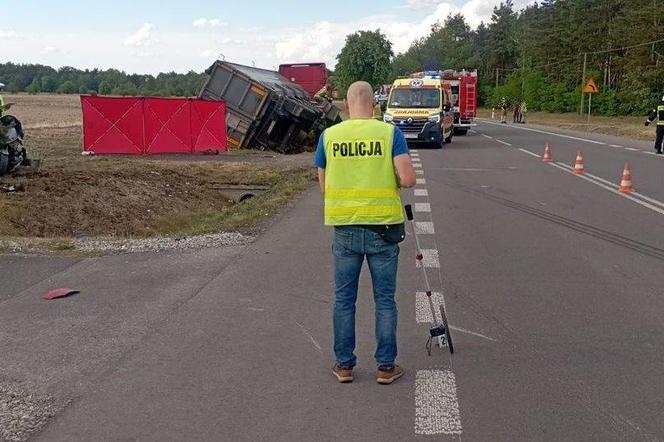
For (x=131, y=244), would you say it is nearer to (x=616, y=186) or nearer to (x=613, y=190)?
(x=613, y=190)

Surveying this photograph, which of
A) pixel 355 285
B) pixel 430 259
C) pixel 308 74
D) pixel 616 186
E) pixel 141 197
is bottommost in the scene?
pixel 141 197

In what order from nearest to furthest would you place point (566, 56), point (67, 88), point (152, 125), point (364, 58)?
1. point (152, 125)
2. point (364, 58)
3. point (566, 56)
4. point (67, 88)

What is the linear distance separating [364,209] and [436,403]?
124 centimetres

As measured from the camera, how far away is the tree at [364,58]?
212 feet

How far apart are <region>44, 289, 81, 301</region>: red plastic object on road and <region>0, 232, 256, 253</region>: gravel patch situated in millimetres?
1918

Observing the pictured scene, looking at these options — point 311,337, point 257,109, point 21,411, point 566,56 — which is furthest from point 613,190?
point 566,56

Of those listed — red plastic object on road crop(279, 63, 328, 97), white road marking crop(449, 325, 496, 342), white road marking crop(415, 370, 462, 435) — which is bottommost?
white road marking crop(449, 325, 496, 342)

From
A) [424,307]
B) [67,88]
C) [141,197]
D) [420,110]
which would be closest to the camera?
[424,307]

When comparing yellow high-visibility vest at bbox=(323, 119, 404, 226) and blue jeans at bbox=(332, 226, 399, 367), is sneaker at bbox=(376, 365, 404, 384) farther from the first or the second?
yellow high-visibility vest at bbox=(323, 119, 404, 226)

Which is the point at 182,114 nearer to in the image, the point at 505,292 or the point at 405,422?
the point at 505,292

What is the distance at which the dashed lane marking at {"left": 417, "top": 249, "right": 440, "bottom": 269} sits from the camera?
26.9ft

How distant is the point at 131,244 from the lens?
943cm

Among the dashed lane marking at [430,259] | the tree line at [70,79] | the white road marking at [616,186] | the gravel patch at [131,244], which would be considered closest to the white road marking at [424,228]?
the dashed lane marking at [430,259]

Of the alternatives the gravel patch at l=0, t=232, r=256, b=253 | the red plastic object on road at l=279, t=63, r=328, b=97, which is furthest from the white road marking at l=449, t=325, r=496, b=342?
the red plastic object on road at l=279, t=63, r=328, b=97
